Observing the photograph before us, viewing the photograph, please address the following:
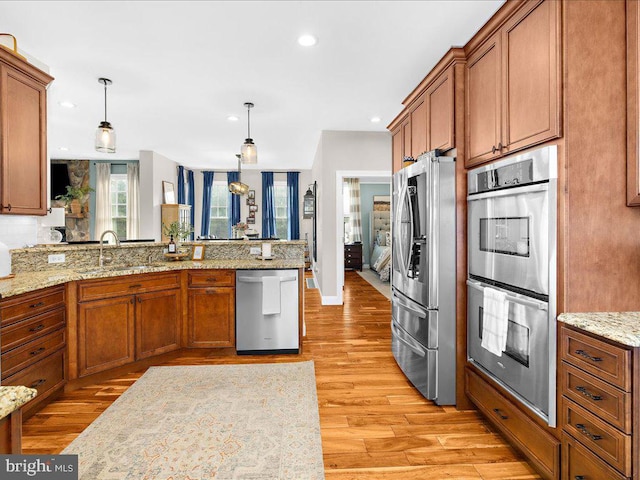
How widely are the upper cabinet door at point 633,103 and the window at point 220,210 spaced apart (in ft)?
29.4

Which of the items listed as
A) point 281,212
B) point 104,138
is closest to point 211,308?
point 104,138

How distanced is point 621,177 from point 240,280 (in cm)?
292

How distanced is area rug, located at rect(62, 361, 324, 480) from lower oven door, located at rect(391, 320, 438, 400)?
0.78m

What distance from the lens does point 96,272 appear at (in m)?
2.98

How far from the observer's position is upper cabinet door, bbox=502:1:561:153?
1.68 meters

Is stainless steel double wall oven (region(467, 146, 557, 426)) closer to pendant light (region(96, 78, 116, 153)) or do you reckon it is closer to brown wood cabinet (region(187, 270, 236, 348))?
brown wood cabinet (region(187, 270, 236, 348))

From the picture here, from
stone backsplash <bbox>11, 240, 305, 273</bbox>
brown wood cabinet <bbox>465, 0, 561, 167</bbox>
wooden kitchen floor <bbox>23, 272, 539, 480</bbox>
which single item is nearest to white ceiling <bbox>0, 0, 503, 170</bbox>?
brown wood cabinet <bbox>465, 0, 561, 167</bbox>

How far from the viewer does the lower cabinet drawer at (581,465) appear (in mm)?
1400

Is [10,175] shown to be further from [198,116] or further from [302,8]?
[198,116]

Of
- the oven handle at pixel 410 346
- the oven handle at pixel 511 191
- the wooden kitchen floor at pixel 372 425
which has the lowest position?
the wooden kitchen floor at pixel 372 425

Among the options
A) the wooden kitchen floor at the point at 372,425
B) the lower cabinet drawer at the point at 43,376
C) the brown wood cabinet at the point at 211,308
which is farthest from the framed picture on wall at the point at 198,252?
the lower cabinet drawer at the point at 43,376

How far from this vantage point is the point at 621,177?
65.1 inches

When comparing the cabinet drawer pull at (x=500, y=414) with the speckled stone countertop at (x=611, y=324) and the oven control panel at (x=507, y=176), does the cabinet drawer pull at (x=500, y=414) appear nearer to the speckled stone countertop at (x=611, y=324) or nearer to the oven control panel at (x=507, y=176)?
the speckled stone countertop at (x=611, y=324)

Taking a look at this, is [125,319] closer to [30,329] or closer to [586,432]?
[30,329]
